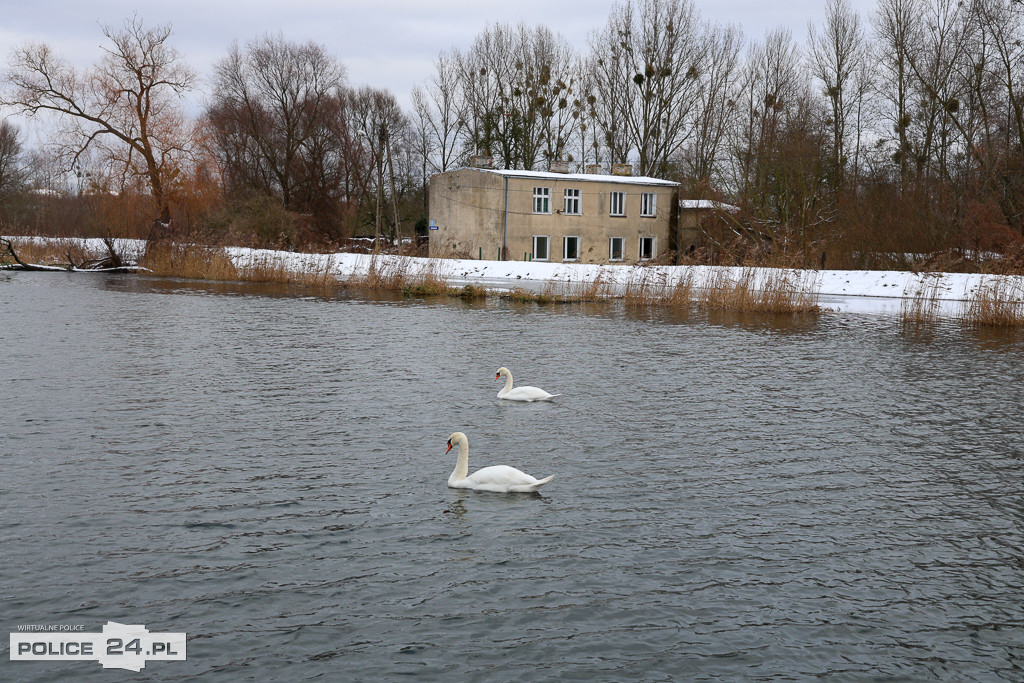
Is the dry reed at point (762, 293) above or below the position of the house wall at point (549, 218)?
below

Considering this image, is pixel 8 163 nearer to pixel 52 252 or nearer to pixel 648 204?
pixel 52 252

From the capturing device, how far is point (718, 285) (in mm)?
29500

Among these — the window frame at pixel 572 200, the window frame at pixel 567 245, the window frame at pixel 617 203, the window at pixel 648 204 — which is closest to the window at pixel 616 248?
the window frame at pixel 617 203

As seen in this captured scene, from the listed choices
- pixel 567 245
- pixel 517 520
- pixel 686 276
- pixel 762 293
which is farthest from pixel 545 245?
pixel 517 520

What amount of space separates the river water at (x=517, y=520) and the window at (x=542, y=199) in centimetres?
3768

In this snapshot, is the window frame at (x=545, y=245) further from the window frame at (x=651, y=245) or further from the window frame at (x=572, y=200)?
the window frame at (x=651, y=245)

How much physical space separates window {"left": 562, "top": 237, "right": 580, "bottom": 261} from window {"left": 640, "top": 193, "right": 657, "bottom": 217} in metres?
4.52

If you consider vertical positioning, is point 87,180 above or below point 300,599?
above

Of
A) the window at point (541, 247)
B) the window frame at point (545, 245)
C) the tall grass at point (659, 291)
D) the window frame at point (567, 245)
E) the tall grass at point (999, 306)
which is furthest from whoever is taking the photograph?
the window frame at point (567, 245)

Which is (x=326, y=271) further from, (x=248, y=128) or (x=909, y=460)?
(x=248, y=128)

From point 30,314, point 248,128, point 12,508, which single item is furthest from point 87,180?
point 12,508

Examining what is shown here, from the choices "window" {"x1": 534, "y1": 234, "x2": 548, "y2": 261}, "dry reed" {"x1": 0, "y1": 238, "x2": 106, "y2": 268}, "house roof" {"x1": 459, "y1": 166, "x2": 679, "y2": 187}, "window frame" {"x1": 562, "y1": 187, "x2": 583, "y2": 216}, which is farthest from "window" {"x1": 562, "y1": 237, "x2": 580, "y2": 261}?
"dry reed" {"x1": 0, "y1": 238, "x2": 106, "y2": 268}

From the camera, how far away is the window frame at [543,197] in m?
53.5

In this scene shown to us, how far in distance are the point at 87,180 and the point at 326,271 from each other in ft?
74.5
